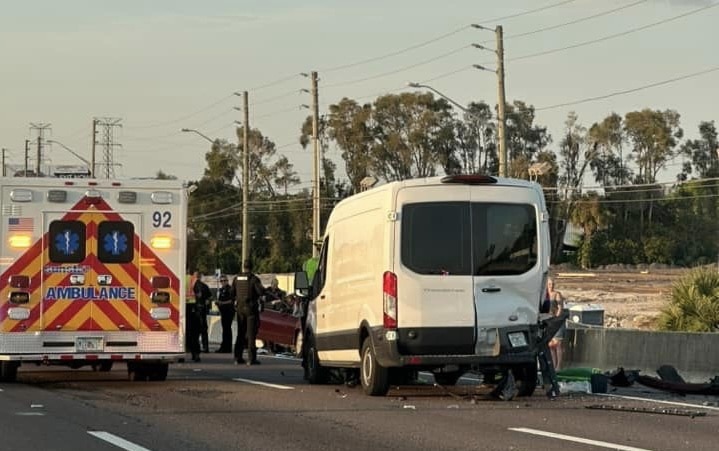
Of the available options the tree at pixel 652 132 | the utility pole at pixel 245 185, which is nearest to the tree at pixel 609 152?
the tree at pixel 652 132

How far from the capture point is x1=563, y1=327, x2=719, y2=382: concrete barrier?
18.5 m

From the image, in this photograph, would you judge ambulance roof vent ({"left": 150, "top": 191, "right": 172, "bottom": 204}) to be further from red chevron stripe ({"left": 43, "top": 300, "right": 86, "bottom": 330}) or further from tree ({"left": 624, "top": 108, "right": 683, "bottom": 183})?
tree ({"left": 624, "top": 108, "right": 683, "bottom": 183})

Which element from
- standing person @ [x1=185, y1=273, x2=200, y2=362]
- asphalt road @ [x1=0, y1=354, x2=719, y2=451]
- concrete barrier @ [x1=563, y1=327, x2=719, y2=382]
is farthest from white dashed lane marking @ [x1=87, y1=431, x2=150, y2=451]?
standing person @ [x1=185, y1=273, x2=200, y2=362]

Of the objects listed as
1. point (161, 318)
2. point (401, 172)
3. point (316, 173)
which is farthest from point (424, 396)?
point (401, 172)

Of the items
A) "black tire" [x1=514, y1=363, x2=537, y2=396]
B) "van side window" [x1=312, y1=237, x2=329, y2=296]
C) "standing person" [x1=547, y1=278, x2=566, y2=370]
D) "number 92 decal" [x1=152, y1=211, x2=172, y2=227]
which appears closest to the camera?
"black tire" [x1=514, y1=363, x2=537, y2=396]

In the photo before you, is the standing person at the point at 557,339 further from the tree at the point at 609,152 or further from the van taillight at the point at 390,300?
the tree at the point at 609,152

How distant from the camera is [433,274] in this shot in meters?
15.1

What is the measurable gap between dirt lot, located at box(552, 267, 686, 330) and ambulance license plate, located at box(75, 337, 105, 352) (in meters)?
22.3

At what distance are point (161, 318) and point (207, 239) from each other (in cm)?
8193

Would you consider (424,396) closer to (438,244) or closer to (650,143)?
(438,244)

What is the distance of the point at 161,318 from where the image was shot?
17625 mm

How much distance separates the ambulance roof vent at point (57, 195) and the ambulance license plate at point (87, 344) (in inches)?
73.9

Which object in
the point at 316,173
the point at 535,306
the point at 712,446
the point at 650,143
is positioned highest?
the point at 650,143

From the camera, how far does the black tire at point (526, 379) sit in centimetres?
1562
